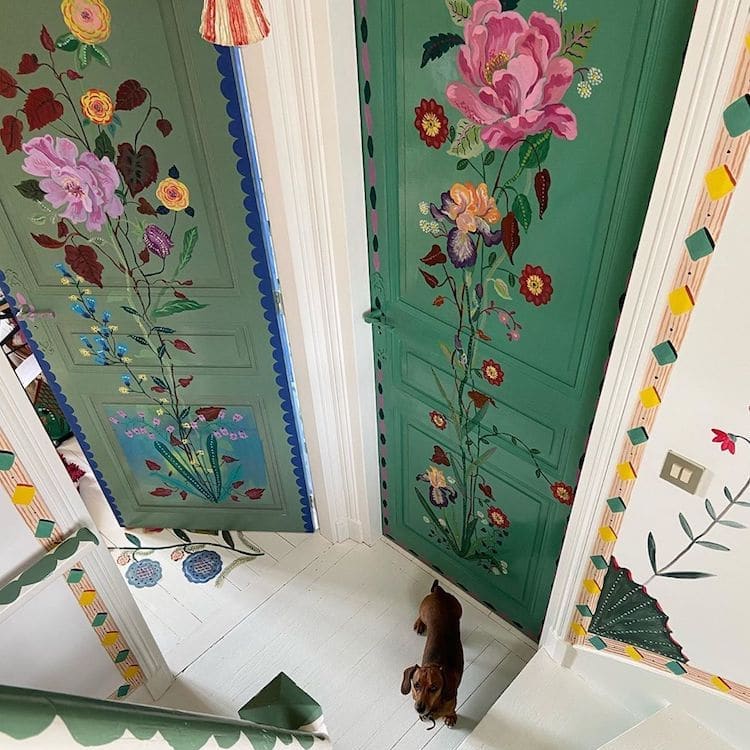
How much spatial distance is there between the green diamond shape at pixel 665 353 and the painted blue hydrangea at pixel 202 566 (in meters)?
2.02

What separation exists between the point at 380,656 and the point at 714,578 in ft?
4.20

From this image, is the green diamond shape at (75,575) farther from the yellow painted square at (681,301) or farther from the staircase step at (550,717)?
the yellow painted square at (681,301)

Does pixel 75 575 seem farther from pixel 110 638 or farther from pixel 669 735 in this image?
pixel 669 735

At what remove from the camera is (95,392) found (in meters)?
2.49

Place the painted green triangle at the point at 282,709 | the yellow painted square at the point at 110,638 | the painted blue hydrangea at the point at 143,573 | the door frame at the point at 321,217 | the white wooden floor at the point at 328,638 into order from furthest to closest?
the painted blue hydrangea at the point at 143,573 < the white wooden floor at the point at 328,638 < the yellow painted square at the point at 110,638 < the door frame at the point at 321,217 < the painted green triangle at the point at 282,709

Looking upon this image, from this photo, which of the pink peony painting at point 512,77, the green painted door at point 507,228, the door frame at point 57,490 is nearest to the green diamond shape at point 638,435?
the green painted door at point 507,228

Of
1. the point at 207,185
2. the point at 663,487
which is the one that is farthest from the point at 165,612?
the point at 663,487

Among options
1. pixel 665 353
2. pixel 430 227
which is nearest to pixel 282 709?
pixel 665 353

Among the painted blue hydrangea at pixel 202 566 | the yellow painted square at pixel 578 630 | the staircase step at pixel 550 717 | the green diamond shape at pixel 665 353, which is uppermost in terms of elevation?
the green diamond shape at pixel 665 353

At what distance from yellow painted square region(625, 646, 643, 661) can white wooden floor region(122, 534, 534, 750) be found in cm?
54

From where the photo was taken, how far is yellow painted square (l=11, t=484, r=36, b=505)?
159 centimetres


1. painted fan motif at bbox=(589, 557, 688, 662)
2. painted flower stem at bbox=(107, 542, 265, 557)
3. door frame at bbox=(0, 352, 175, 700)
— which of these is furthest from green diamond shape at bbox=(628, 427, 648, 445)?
painted flower stem at bbox=(107, 542, 265, 557)

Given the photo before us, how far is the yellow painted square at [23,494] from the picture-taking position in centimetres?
159

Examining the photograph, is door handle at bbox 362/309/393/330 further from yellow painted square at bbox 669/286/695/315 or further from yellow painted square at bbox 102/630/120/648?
yellow painted square at bbox 102/630/120/648
